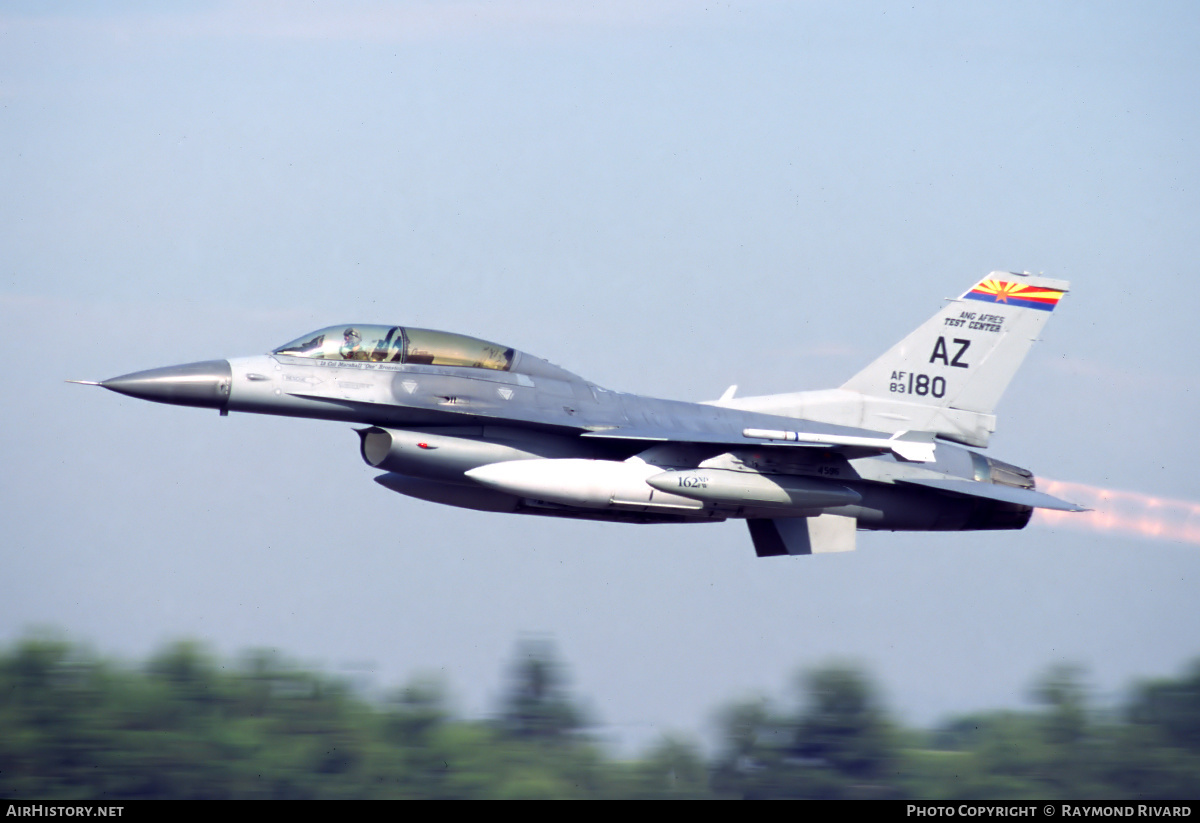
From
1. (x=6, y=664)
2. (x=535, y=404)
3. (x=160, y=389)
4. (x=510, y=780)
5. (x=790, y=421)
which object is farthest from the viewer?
(x=6, y=664)

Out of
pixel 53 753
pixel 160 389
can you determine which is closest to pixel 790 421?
pixel 160 389

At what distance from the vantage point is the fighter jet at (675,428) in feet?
51.4

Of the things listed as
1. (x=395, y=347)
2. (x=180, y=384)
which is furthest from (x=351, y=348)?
(x=180, y=384)

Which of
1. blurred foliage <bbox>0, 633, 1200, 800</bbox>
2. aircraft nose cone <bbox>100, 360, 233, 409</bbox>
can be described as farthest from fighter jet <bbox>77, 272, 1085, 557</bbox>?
blurred foliage <bbox>0, 633, 1200, 800</bbox>

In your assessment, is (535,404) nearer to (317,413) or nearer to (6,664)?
(317,413)

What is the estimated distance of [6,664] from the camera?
40969mm

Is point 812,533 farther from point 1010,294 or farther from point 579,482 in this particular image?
point 1010,294

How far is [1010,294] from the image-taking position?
18875 millimetres

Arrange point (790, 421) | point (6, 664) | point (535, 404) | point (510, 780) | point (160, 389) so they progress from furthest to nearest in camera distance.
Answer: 1. point (6, 664)
2. point (510, 780)
3. point (790, 421)
4. point (535, 404)
5. point (160, 389)

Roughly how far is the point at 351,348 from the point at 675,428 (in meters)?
4.23

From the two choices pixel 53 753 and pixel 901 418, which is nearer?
pixel 901 418

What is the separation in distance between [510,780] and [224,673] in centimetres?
1230

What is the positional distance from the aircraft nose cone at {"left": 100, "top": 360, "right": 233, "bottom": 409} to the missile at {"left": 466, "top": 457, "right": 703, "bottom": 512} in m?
3.11

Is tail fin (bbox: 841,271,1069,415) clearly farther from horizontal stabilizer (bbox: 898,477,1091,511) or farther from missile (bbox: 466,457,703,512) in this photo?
missile (bbox: 466,457,703,512)
